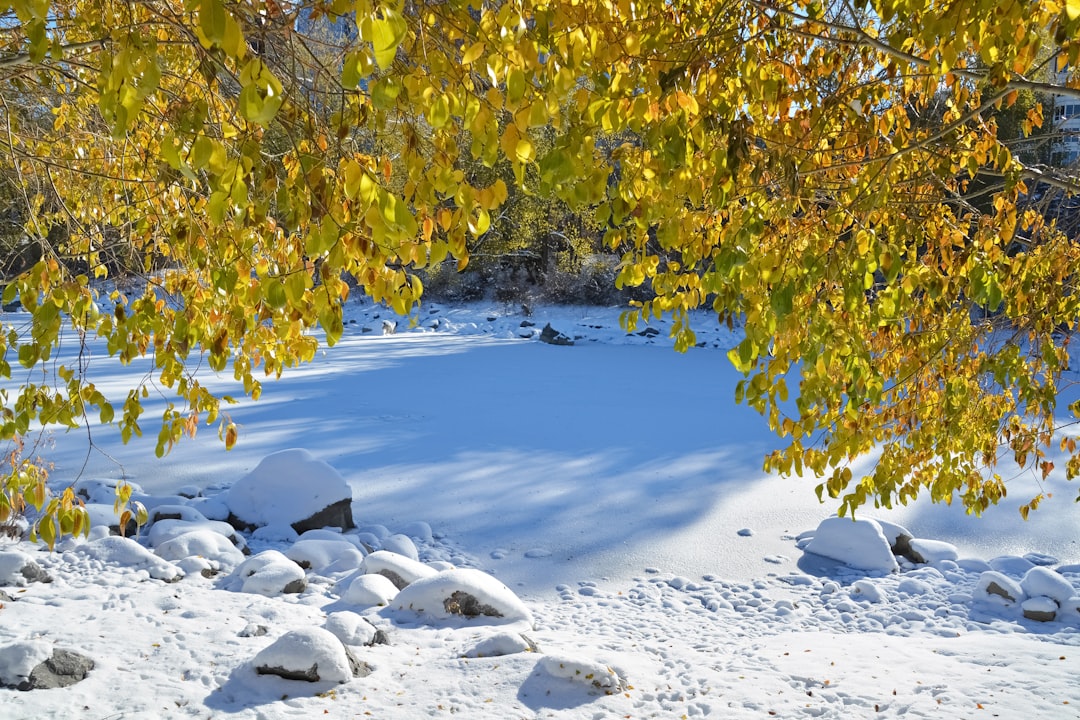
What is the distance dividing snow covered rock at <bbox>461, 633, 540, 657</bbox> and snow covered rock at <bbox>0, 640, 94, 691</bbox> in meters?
1.64

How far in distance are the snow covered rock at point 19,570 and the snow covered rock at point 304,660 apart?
183 centimetres

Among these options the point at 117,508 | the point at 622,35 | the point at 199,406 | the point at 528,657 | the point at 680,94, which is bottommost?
the point at 528,657

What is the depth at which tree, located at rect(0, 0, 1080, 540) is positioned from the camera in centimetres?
153

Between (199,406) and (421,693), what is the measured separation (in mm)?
1639

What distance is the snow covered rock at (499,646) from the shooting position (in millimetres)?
4141

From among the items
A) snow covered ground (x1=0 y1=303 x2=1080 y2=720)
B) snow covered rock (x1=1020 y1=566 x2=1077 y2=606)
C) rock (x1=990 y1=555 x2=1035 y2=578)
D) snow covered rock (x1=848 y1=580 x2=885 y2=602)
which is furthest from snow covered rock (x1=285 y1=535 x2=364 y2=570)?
rock (x1=990 y1=555 x2=1035 y2=578)

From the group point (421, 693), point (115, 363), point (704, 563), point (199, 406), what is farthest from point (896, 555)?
point (115, 363)

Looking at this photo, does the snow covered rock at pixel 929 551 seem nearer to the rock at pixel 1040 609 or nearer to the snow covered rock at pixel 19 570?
the rock at pixel 1040 609

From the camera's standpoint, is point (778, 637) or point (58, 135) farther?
point (778, 637)

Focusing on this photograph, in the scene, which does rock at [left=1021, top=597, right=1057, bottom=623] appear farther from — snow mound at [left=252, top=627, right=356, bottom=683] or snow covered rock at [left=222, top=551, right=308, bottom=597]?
snow covered rock at [left=222, top=551, right=308, bottom=597]

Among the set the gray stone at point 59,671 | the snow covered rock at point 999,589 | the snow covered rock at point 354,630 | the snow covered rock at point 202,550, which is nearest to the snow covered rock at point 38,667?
the gray stone at point 59,671

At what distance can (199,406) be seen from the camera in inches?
111

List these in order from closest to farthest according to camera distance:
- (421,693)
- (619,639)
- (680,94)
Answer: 1. (680,94)
2. (421,693)
3. (619,639)

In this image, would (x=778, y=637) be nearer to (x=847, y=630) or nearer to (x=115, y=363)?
(x=847, y=630)
